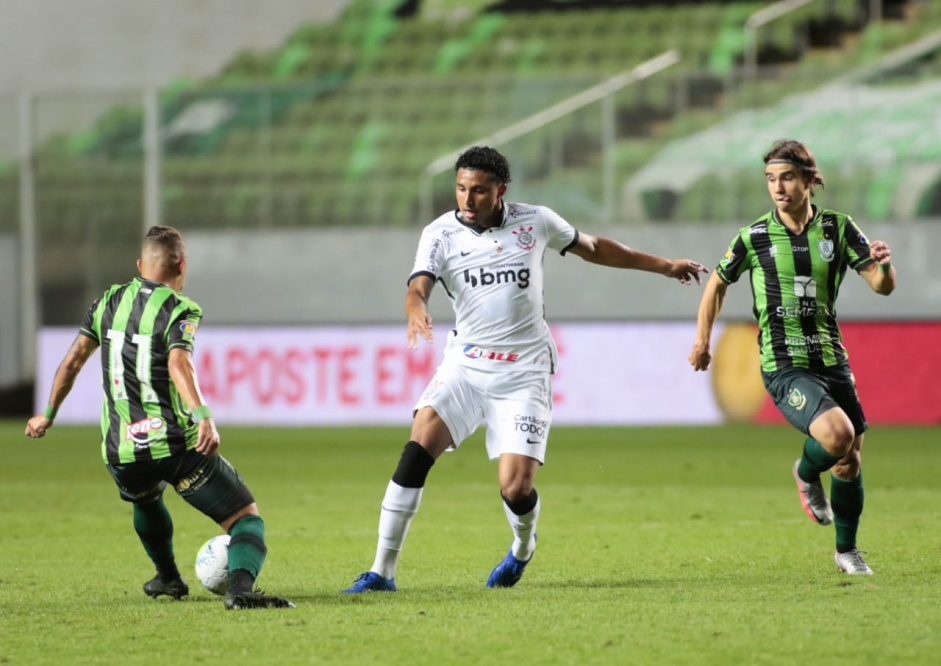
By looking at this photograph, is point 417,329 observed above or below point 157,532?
above

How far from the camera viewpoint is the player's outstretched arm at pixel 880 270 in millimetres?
6742

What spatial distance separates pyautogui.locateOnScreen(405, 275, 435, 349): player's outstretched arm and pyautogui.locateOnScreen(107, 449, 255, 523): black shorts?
0.94 m

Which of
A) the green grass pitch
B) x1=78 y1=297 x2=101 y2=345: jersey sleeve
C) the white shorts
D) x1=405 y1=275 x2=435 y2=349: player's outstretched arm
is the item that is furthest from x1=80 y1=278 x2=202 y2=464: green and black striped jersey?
the white shorts

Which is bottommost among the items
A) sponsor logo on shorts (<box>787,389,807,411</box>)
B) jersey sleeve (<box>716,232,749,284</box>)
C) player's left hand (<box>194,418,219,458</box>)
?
player's left hand (<box>194,418,219,458</box>)

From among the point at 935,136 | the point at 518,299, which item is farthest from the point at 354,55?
the point at 518,299

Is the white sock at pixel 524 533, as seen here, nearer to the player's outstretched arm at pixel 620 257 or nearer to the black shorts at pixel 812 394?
the player's outstretched arm at pixel 620 257

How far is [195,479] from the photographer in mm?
6266

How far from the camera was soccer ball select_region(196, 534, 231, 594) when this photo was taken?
6410 mm

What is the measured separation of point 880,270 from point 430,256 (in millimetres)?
2016

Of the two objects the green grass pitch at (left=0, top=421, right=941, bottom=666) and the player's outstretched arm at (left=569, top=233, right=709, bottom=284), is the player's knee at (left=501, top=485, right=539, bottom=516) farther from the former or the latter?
the player's outstretched arm at (left=569, top=233, right=709, bottom=284)

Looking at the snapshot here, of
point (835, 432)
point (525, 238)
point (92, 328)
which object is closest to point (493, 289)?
point (525, 238)

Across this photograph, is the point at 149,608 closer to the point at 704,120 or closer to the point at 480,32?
the point at 704,120

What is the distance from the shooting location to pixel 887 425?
19.5 metres

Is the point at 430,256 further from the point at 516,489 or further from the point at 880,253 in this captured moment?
the point at 880,253
